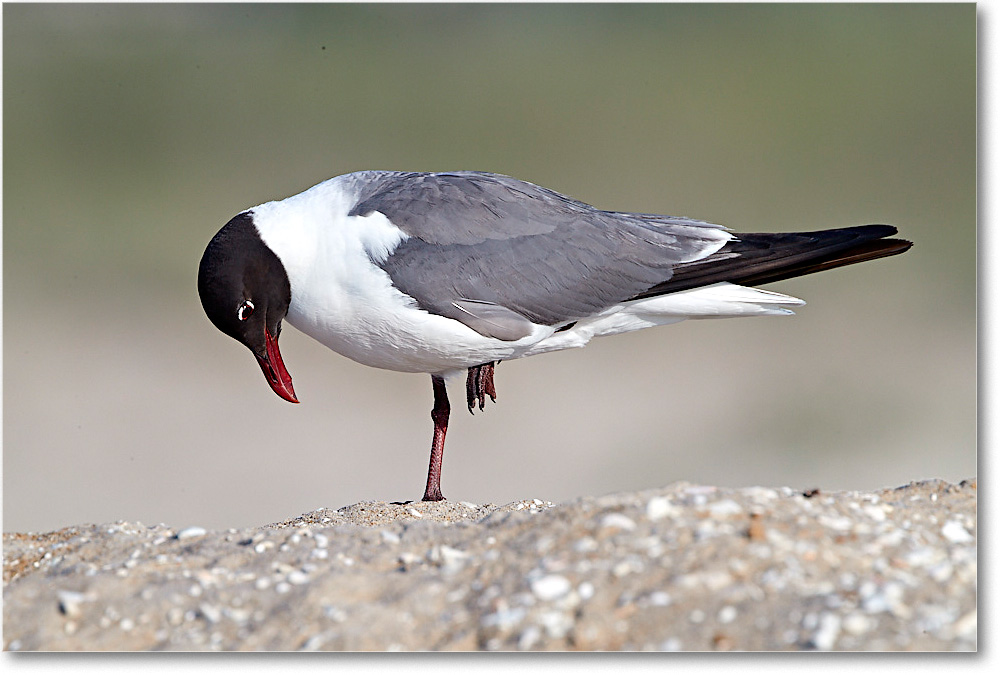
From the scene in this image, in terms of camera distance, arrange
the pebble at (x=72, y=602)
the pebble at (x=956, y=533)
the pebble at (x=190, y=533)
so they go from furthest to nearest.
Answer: the pebble at (x=190, y=533)
the pebble at (x=956, y=533)
the pebble at (x=72, y=602)

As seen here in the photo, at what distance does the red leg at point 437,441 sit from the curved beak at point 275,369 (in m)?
0.76

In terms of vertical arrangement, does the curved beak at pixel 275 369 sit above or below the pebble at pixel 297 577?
above

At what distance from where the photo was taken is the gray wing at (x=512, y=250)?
456 cm

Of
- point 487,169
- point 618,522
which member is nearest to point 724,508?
point 618,522

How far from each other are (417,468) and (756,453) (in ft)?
9.76

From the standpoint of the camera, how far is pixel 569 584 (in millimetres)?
2971

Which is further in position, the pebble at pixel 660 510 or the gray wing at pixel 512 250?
the gray wing at pixel 512 250

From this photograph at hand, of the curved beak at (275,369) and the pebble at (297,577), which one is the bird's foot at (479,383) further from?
the pebble at (297,577)

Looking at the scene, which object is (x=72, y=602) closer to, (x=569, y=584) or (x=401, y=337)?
(x=569, y=584)

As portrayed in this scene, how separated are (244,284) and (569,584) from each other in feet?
7.31

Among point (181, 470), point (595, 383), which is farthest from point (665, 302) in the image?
point (595, 383)

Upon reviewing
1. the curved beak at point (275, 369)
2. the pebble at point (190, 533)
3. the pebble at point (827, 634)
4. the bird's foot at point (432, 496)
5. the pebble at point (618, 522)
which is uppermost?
the curved beak at point (275, 369)

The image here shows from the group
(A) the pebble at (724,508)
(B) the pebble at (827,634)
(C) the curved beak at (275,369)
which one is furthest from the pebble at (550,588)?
(C) the curved beak at (275,369)

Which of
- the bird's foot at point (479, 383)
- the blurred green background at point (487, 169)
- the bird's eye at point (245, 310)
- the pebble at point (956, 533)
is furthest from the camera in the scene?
the blurred green background at point (487, 169)
